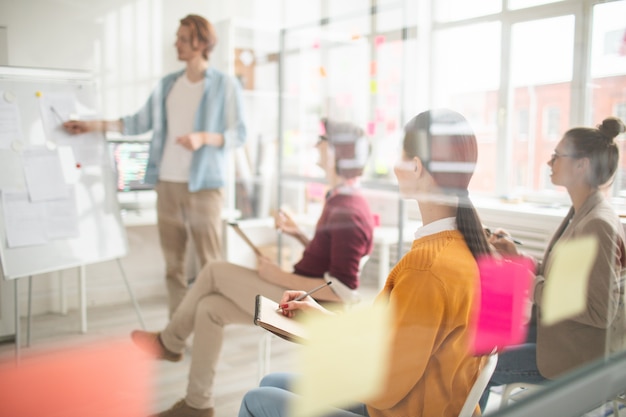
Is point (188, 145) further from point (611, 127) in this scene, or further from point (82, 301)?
point (611, 127)

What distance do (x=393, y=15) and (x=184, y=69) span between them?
1.39 metres

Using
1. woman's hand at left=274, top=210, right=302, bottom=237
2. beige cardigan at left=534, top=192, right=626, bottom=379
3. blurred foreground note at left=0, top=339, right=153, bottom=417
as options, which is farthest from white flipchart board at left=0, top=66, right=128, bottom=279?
beige cardigan at left=534, top=192, right=626, bottom=379

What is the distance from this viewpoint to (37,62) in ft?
6.83

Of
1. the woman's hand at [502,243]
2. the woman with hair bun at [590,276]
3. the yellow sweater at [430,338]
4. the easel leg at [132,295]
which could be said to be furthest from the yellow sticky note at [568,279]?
the easel leg at [132,295]

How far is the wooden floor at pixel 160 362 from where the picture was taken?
2.19m

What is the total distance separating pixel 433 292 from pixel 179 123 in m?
1.96

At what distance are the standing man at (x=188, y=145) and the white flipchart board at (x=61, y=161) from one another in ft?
0.90

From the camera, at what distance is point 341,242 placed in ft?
6.71

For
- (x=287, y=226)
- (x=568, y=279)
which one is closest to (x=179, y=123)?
(x=287, y=226)

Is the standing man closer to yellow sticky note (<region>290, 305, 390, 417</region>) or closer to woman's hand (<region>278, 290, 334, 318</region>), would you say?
yellow sticky note (<region>290, 305, 390, 417</region>)

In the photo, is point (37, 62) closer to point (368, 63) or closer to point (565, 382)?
point (565, 382)

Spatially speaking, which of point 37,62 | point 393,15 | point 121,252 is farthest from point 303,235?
point 393,15

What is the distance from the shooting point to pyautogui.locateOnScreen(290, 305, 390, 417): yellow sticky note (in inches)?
52.4

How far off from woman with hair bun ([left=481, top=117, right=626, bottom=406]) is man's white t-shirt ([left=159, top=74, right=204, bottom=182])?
1586 mm
